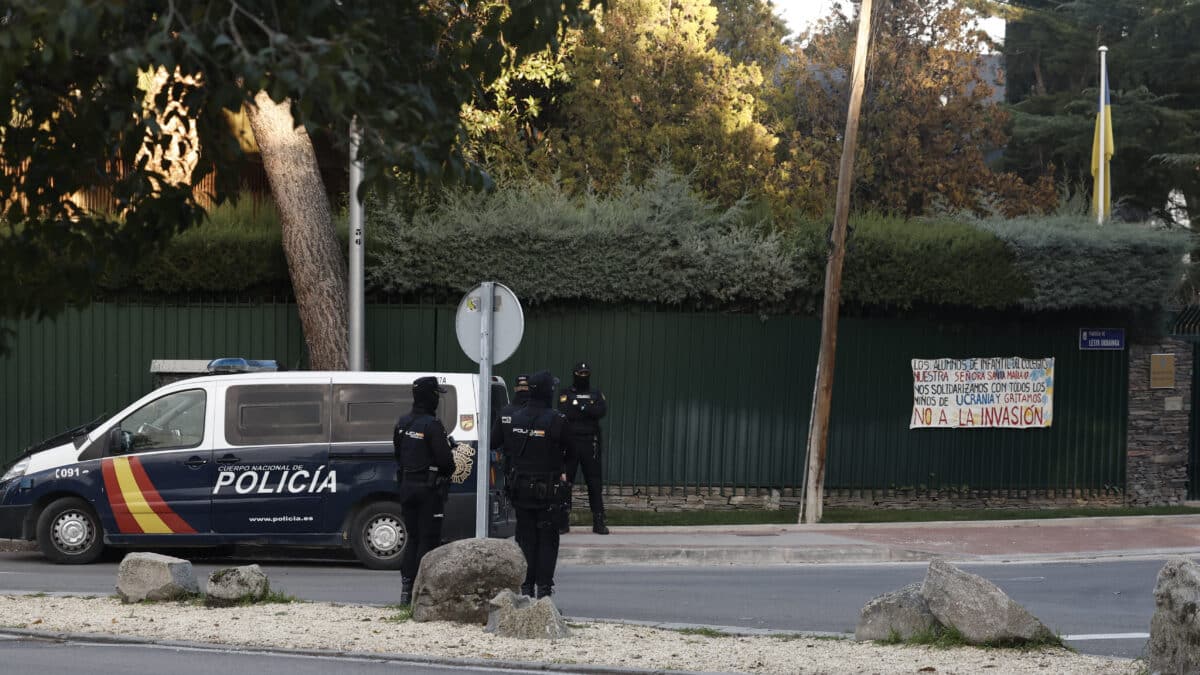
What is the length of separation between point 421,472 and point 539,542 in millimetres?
1025

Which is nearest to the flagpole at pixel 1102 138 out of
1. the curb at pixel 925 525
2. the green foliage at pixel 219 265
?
the curb at pixel 925 525

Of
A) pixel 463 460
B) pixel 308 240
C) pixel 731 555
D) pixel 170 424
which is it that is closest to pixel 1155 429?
pixel 731 555

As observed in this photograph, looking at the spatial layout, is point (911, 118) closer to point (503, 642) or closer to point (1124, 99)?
point (1124, 99)

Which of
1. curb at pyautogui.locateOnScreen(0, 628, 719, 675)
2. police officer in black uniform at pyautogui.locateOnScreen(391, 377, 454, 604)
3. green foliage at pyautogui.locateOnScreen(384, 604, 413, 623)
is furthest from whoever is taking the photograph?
police officer in black uniform at pyautogui.locateOnScreen(391, 377, 454, 604)

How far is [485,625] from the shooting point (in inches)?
384

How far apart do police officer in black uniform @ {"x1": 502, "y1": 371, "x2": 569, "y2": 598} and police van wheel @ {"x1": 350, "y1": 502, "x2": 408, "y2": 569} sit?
307cm

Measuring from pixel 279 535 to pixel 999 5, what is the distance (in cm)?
3130

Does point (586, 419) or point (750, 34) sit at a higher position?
point (750, 34)

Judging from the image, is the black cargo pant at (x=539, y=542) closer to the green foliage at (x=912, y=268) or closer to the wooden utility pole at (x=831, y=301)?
the wooden utility pole at (x=831, y=301)

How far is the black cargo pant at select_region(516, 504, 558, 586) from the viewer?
425 inches

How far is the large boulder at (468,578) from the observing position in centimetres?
977

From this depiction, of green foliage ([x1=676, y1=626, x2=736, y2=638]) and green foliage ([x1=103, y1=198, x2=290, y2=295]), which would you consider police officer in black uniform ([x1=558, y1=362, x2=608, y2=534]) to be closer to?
green foliage ([x1=103, y1=198, x2=290, y2=295])

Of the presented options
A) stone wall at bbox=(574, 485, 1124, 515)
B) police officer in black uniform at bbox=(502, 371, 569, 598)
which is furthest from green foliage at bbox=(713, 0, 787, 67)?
police officer in black uniform at bbox=(502, 371, 569, 598)

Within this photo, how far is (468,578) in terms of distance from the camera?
9.78 m
